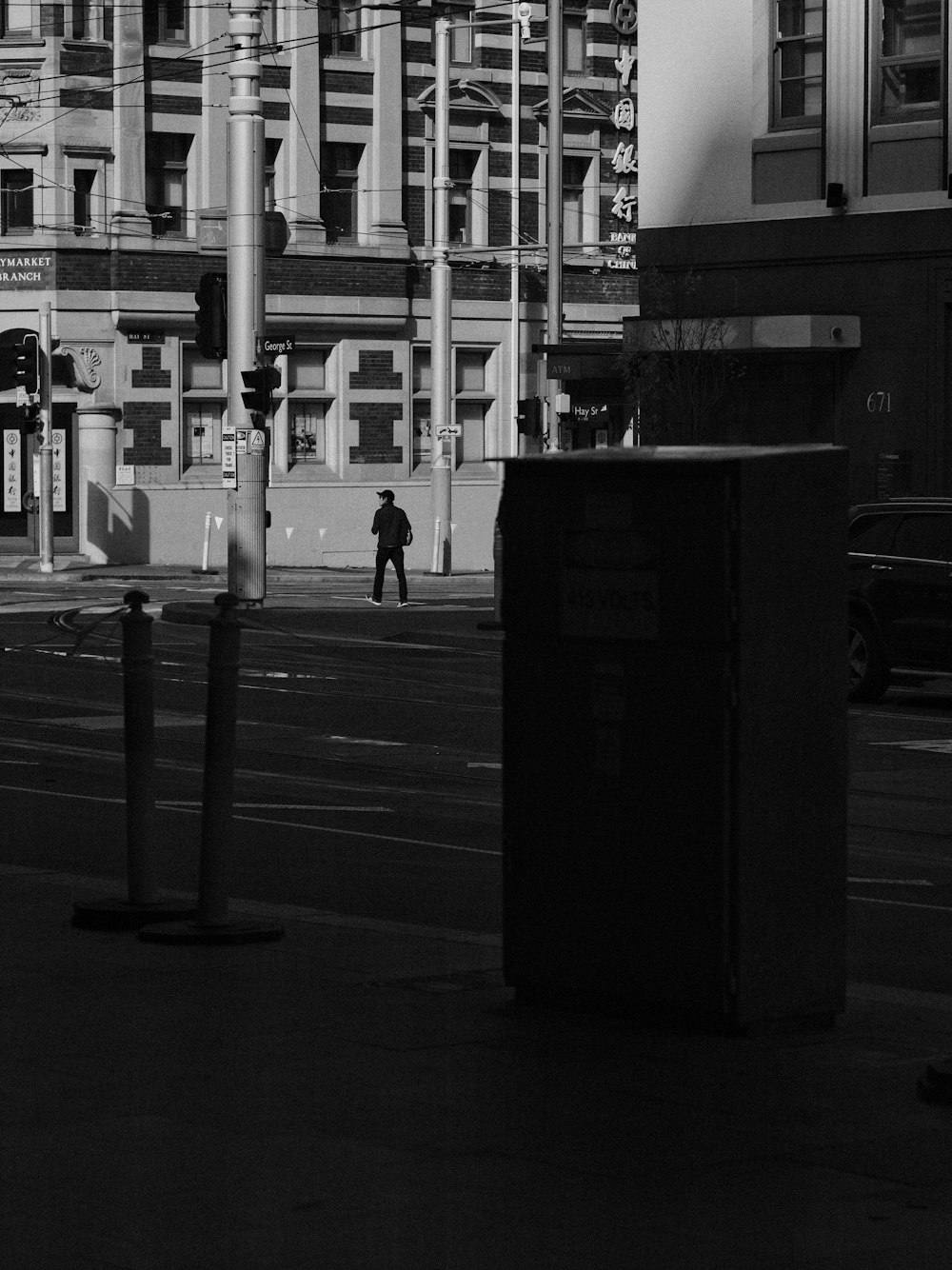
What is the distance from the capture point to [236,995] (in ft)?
25.4

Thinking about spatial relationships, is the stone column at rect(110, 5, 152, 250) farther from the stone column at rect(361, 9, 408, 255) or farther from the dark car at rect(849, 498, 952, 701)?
the dark car at rect(849, 498, 952, 701)

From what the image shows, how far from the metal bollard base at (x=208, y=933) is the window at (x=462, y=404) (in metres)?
42.7

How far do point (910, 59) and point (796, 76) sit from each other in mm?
1578

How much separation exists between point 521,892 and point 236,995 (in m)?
1.10

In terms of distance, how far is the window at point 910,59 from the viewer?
2862 centimetres

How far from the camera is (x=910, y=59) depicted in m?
28.8

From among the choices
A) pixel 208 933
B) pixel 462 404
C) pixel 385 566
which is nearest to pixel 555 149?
pixel 385 566

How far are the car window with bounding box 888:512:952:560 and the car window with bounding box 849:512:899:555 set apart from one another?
0.27ft

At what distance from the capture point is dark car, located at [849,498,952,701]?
2111 cm

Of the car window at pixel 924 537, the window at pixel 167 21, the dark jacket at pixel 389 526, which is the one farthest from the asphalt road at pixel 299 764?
the window at pixel 167 21

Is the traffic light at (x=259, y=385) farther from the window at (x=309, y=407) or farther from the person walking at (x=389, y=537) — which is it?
the window at (x=309, y=407)

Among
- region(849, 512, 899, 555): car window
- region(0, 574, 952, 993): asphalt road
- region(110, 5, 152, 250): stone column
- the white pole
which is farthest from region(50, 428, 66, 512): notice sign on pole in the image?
region(849, 512, 899, 555): car window

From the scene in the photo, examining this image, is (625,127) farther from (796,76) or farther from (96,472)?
(796,76)

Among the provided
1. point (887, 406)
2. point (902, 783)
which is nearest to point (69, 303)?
point (887, 406)
